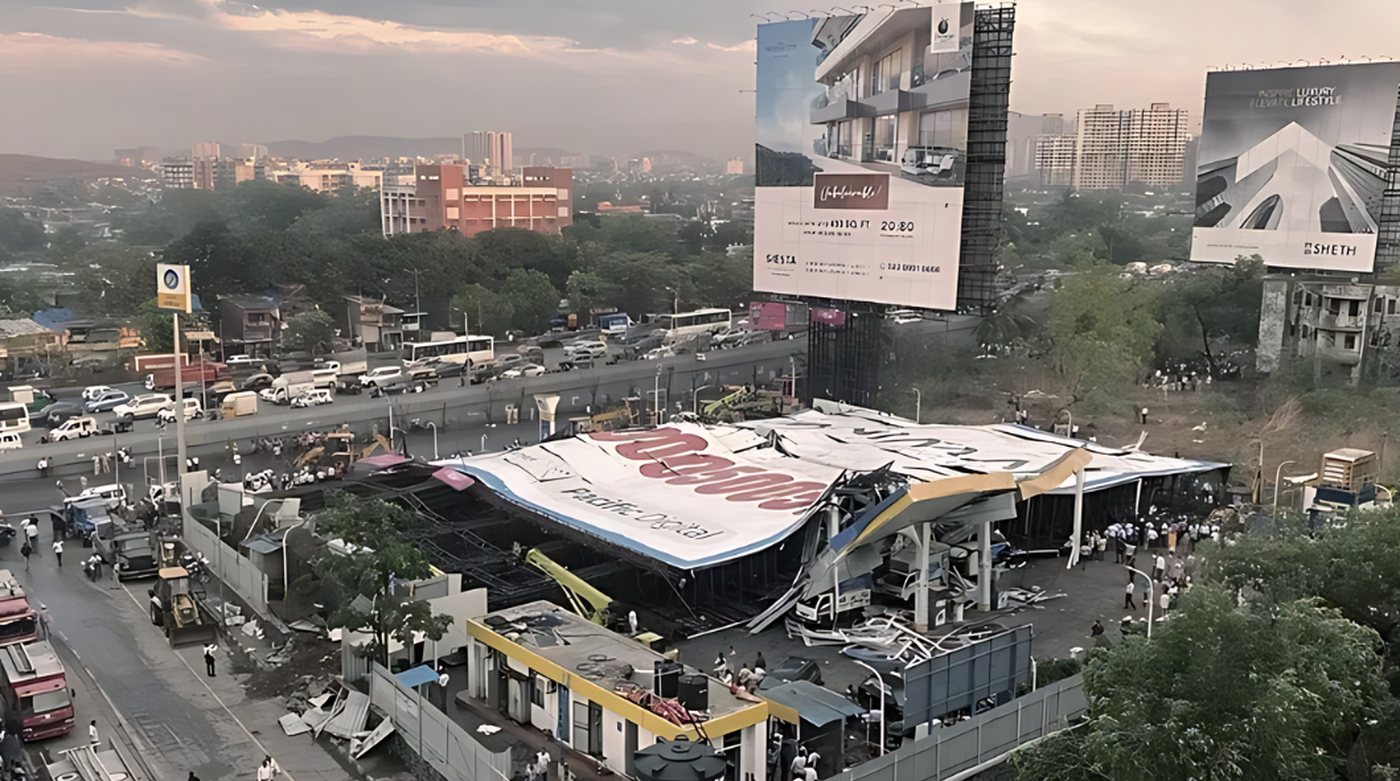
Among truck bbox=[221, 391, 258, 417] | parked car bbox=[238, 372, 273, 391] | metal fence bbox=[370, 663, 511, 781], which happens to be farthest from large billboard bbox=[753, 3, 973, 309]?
parked car bbox=[238, 372, 273, 391]

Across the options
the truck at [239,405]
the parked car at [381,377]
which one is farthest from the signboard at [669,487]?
the parked car at [381,377]

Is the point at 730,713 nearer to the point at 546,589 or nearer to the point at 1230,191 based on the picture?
the point at 546,589

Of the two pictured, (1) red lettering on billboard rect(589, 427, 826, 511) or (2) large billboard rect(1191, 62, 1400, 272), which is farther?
(2) large billboard rect(1191, 62, 1400, 272)

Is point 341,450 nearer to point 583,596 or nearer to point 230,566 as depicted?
point 230,566

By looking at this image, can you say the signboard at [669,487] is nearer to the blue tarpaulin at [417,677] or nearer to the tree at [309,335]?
the blue tarpaulin at [417,677]

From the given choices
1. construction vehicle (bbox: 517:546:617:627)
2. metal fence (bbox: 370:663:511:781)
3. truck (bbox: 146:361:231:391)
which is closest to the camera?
metal fence (bbox: 370:663:511:781)

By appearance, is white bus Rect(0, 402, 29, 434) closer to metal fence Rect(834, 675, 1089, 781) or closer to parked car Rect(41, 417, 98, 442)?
parked car Rect(41, 417, 98, 442)

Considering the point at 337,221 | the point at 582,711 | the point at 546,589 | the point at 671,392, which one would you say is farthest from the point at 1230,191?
the point at 337,221
